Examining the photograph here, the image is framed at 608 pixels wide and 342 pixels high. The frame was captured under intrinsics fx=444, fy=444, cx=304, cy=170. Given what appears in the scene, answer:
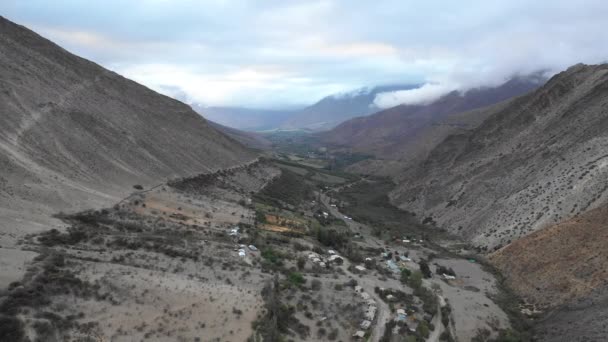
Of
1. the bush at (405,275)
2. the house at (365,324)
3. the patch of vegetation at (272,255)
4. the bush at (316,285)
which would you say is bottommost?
the bush at (405,275)

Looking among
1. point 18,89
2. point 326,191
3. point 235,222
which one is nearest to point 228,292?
point 235,222

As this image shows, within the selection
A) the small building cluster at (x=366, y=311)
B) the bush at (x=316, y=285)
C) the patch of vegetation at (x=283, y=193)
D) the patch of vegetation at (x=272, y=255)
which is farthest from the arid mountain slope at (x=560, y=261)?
the patch of vegetation at (x=283, y=193)

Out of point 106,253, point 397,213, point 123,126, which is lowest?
point 397,213

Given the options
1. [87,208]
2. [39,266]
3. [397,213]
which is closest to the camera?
[39,266]

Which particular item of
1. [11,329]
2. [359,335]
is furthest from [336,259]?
[11,329]

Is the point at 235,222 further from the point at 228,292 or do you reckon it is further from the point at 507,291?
the point at 507,291

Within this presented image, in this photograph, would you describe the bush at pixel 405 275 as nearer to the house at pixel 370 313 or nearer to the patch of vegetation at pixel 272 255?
the house at pixel 370 313

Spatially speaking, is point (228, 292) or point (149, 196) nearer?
point (228, 292)
